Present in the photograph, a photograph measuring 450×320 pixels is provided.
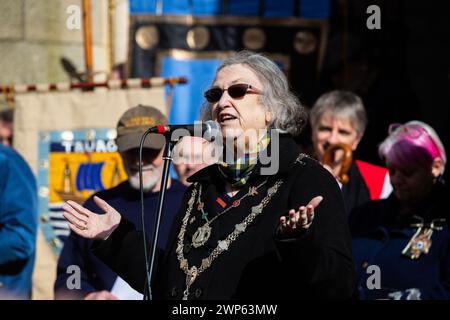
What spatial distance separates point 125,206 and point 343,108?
1.80 meters

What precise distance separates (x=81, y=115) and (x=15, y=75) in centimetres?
145

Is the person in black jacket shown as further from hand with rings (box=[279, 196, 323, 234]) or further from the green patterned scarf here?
hand with rings (box=[279, 196, 323, 234])

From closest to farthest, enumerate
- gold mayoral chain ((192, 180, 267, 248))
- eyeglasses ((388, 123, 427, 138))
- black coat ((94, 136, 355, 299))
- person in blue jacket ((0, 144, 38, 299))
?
black coat ((94, 136, 355, 299))
gold mayoral chain ((192, 180, 267, 248))
eyeglasses ((388, 123, 427, 138))
person in blue jacket ((0, 144, 38, 299))

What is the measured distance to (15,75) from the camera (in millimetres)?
8031

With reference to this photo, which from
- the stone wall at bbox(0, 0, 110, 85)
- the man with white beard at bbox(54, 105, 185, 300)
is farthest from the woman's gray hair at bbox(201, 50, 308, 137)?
the stone wall at bbox(0, 0, 110, 85)

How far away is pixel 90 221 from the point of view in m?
3.80

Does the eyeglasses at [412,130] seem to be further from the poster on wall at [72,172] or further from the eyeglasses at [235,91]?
the poster on wall at [72,172]

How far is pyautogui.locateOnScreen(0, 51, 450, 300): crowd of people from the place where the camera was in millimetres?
3361

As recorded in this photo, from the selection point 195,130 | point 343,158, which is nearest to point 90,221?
point 195,130

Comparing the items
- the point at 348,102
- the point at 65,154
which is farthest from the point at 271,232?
the point at 65,154

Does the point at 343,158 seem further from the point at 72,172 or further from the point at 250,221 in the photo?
the point at 250,221

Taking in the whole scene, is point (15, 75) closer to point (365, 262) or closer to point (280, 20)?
point (280, 20)

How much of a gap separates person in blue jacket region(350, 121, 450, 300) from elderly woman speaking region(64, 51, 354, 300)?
4.46 ft

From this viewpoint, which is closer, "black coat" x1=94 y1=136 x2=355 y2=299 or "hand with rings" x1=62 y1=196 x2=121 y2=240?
"black coat" x1=94 y1=136 x2=355 y2=299
